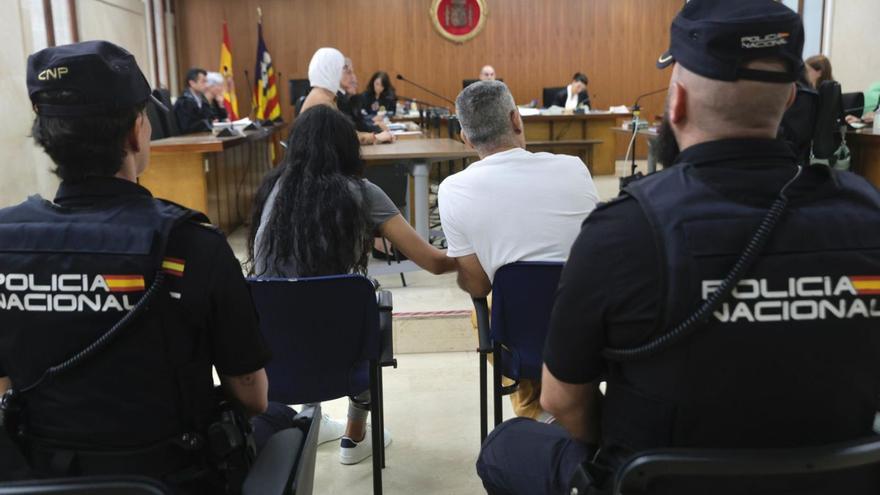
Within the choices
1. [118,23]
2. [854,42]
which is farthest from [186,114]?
[854,42]

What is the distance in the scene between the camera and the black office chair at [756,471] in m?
0.90

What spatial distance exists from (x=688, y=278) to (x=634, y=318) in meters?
0.09

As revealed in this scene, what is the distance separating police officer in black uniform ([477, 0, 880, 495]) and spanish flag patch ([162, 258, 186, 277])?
0.55 metres

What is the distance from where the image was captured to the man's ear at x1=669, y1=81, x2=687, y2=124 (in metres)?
1.04

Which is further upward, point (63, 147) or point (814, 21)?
point (814, 21)

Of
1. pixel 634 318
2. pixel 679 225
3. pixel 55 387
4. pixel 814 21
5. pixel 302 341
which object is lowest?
pixel 302 341

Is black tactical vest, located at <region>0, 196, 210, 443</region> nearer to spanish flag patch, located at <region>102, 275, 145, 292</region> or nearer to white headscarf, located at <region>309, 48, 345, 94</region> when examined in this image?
spanish flag patch, located at <region>102, 275, 145, 292</region>

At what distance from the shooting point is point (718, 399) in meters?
0.96

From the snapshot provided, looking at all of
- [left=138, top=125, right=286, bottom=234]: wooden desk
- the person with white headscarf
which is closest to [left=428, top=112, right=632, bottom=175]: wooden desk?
[left=138, top=125, right=286, bottom=234]: wooden desk

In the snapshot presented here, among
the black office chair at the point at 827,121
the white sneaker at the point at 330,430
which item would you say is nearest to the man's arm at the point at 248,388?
the white sneaker at the point at 330,430

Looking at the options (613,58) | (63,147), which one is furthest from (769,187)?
(613,58)

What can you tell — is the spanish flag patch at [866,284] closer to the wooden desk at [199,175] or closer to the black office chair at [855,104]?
the wooden desk at [199,175]

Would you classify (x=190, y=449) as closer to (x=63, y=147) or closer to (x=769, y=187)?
(x=63, y=147)

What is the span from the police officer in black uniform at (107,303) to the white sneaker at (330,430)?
4.39ft
